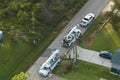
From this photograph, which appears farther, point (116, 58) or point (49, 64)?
point (49, 64)

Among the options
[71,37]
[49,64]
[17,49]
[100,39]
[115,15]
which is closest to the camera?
[49,64]

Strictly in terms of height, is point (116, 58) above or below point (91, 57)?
above

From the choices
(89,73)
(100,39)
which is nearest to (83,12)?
(100,39)

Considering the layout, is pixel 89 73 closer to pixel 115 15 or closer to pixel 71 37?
pixel 71 37

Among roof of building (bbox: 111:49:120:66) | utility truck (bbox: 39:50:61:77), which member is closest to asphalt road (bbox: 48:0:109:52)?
utility truck (bbox: 39:50:61:77)

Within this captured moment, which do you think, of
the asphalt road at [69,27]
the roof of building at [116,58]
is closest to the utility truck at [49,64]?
the asphalt road at [69,27]

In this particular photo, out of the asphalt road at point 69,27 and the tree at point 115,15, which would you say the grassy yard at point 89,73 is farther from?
the tree at point 115,15

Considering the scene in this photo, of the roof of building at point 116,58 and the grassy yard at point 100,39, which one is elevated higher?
the grassy yard at point 100,39
